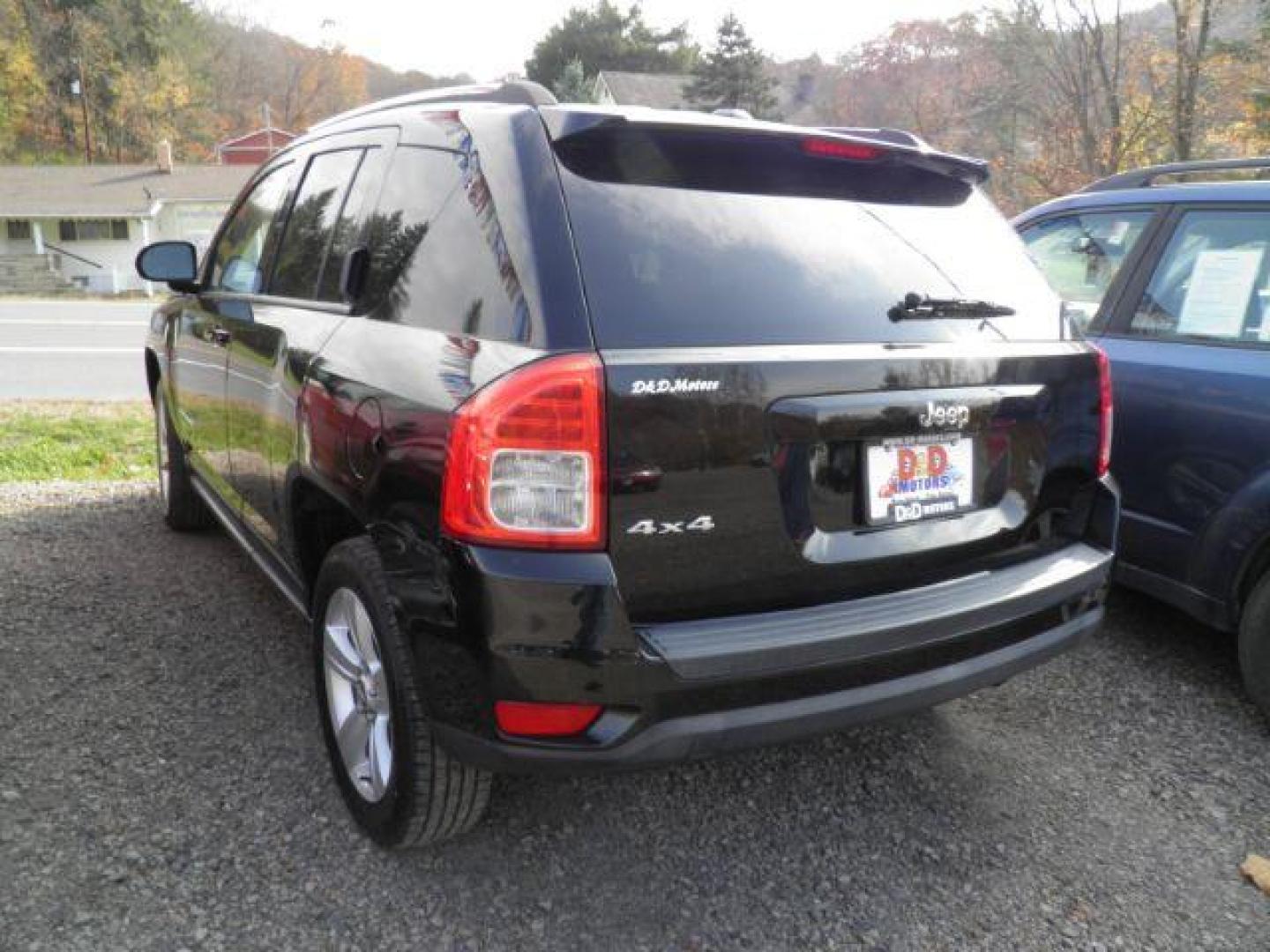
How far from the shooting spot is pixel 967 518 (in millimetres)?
2354

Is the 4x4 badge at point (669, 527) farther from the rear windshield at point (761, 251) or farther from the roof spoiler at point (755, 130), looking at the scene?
the roof spoiler at point (755, 130)

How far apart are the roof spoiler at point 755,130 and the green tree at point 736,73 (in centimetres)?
4376

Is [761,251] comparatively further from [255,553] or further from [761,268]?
[255,553]

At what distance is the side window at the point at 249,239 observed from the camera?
355 cm

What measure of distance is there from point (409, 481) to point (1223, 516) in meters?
2.70

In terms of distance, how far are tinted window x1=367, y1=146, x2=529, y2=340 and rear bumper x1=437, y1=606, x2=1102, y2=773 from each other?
2.75 feet

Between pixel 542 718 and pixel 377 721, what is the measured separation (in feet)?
2.20

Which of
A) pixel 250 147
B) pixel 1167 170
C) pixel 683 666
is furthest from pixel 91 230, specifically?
pixel 683 666

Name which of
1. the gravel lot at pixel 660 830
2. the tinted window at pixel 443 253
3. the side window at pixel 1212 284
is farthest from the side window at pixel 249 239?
the side window at pixel 1212 284

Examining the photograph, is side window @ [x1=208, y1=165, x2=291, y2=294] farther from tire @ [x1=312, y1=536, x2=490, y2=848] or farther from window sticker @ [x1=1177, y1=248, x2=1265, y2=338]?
window sticker @ [x1=1177, y1=248, x2=1265, y2=338]

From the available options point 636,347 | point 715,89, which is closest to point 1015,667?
point 636,347

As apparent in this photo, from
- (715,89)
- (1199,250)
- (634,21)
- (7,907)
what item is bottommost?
(7,907)

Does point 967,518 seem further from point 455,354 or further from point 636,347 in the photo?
point 455,354

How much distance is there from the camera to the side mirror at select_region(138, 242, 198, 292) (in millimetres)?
4012
